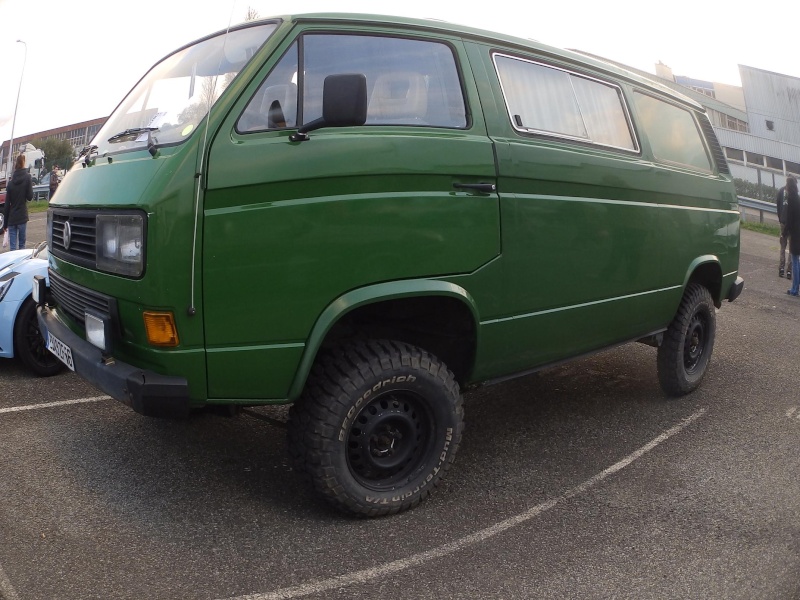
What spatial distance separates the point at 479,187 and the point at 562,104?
3.40 ft

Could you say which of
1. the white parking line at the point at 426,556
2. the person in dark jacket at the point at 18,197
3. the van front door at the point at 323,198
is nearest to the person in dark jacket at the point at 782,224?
the white parking line at the point at 426,556

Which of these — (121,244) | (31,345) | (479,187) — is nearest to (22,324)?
(31,345)

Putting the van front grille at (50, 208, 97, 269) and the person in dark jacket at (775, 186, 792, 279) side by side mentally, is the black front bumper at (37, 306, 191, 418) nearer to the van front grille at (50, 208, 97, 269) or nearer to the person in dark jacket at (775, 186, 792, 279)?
the van front grille at (50, 208, 97, 269)

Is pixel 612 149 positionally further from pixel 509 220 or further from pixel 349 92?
pixel 349 92

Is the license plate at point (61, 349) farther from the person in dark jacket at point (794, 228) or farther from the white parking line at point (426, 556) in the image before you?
the person in dark jacket at point (794, 228)

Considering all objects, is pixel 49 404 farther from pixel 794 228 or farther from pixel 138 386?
pixel 794 228

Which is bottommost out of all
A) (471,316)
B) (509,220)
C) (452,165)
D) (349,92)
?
(471,316)

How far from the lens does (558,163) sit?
3.91m

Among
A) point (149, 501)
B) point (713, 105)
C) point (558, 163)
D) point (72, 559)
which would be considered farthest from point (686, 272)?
point (713, 105)

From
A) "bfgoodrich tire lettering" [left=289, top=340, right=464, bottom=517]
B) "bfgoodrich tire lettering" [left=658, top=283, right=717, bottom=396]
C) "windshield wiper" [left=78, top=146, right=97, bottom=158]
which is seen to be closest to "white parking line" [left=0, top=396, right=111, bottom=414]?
"windshield wiper" [left=78, top=146, right=97, bottom=158]

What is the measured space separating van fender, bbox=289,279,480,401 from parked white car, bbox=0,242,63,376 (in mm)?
2839

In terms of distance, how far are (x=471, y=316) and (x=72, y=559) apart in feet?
6.63

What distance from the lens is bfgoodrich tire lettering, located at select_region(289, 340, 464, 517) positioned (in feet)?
10.5

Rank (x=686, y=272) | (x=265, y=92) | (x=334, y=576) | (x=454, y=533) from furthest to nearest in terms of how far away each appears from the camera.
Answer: (x=686, y=272)
(x=454, y=533)
(x=265, y=92)
(x=334, y=576)
